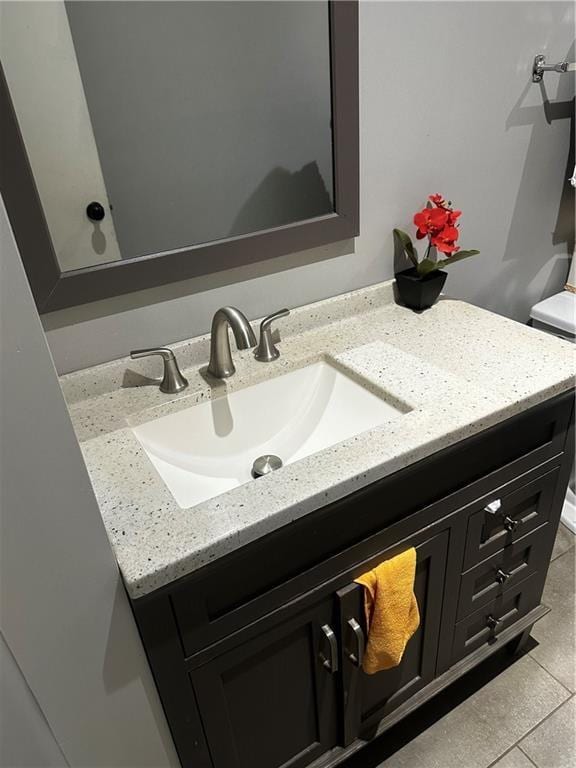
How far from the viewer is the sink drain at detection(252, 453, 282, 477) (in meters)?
0.96

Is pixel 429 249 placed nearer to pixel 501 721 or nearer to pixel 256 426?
pixel 256 426

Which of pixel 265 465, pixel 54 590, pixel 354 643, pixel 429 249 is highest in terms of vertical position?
pixel 429 249

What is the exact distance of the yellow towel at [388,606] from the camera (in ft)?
2.94

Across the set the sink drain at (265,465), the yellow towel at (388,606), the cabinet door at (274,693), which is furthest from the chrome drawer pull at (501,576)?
the sink drain at (265,465)

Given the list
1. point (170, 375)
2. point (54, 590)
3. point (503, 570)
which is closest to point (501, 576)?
point (503, 570)

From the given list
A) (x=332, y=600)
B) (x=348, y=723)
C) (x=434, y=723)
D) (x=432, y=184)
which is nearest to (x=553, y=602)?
(x=434, y=723)

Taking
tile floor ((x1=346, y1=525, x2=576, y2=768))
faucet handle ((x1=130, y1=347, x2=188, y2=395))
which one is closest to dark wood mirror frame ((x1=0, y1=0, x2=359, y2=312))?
faucet handle ((x1=130, y1=347, x2=188, y2=395))

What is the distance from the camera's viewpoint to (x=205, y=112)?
974 millimetres

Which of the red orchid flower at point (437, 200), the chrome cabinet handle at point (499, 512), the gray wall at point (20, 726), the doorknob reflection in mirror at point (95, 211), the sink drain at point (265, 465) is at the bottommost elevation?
the chrome cabinet handle at point (499, 512)

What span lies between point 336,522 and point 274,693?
351mm

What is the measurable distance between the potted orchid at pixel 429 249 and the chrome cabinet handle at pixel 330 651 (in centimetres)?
73

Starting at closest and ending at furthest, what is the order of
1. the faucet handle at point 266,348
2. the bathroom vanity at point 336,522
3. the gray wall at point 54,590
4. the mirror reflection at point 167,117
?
the gray wall at point 54,590
the bathroom vanity at point 336,522
the mirror reflection at point 167,117
the faucet handle at point 266,348

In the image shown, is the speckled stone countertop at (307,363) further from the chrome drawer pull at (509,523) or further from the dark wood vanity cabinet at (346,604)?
the chrome drawer pull at (509,523)

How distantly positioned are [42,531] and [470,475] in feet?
2.34
